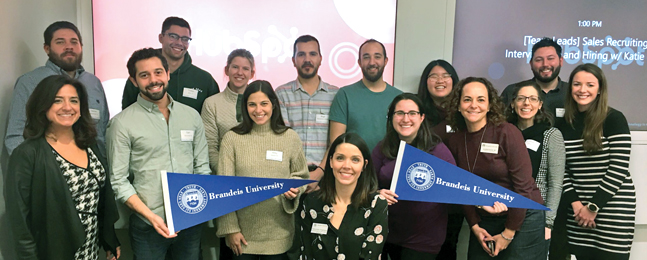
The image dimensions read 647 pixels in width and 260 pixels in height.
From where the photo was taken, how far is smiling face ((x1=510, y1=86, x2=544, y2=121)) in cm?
293

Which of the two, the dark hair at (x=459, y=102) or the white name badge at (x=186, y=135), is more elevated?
the dark hair at (x=459, y=102)

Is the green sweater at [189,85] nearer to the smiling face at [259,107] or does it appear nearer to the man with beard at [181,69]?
the man with beard at [181,69]

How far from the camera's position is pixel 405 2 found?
4238 millimetres

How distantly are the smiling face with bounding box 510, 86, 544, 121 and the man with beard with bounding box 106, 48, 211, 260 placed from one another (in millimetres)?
2475

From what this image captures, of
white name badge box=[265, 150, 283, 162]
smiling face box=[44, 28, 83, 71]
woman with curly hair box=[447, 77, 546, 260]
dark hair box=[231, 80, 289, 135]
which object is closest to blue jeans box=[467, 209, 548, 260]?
woman with curly hair box=[447, 77, 546, 260]

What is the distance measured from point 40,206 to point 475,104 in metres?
2.75

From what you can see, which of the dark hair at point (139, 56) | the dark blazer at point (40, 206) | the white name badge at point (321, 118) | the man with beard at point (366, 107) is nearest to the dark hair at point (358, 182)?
the man with beard at point (366, 107)

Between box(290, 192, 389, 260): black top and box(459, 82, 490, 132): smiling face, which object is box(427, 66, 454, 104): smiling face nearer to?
box(459, 82, 490, 132): smiling face

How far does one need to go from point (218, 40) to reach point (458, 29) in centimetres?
266

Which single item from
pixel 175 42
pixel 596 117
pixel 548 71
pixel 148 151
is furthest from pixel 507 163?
pixel 175 42

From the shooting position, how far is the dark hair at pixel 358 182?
2.50 metres

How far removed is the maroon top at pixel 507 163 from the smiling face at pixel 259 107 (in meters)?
1.43

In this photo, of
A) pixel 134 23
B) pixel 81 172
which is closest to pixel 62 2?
pixel 134 23

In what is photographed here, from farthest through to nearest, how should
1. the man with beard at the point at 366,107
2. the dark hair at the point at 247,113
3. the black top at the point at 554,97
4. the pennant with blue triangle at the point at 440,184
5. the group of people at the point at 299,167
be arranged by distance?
the black top at the point at 554,97, the man with beard at the point at 366,107, the dark hair at the point at 247,113, the pennant with blue triangle at the point at 440,184, the group of people at the point at 299,167
